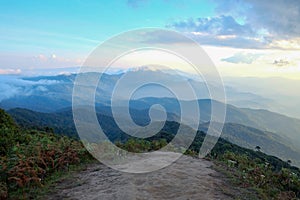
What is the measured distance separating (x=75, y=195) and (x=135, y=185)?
1.41 meters

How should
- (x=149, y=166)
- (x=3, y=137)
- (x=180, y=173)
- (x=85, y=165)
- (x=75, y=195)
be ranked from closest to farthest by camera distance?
(x=75, y=195), (x=180, y=173), (x=149, y=166), (x=85, y=165), (x=3, y=137)

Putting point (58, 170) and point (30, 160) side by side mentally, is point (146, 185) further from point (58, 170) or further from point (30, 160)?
point (30, 160)

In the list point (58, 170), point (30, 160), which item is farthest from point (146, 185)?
point (30, 160)

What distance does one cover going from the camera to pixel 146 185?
300 inches

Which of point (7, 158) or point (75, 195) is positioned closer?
point (75, 195)

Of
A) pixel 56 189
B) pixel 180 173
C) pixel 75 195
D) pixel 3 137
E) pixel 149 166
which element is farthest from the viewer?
pixel 3 137

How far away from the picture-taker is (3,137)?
11773mm

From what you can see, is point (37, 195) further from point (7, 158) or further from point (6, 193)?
point (7, 158)

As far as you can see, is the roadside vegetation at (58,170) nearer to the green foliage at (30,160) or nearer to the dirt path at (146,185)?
the green foliage at (30,160)

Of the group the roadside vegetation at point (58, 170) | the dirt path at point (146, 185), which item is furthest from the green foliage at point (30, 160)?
the dirt path at point (146, 185)

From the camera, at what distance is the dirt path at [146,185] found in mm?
7066

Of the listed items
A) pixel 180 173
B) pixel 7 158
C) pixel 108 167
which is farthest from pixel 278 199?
pixel 7 158

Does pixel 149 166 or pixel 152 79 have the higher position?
pixel 152 79

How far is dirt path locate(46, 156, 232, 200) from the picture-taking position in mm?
7066
